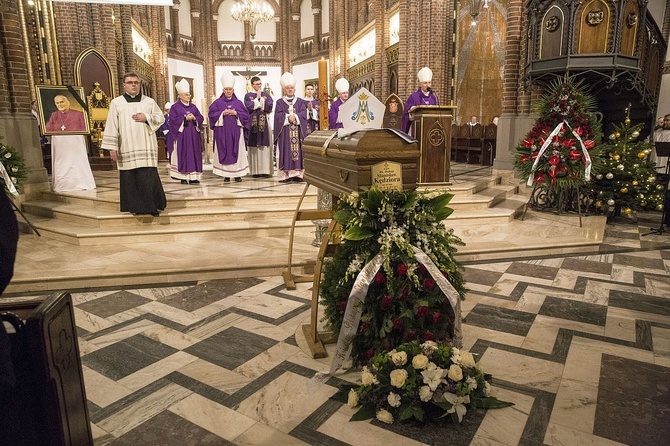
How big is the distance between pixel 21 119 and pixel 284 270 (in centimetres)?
548

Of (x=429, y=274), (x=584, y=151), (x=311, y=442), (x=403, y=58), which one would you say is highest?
(x=403, y=58)

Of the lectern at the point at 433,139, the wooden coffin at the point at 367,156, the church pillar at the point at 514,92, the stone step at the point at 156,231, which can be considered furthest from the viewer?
the church pillar at the point at 514,92

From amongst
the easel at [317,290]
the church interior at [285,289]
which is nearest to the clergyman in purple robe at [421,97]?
the church interior at [285,289]

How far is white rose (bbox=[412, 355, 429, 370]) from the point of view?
225cm

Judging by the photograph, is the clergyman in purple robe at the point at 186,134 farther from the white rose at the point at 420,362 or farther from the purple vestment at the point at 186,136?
the white rose at the point at 420,362

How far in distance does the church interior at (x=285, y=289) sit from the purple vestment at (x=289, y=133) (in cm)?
52

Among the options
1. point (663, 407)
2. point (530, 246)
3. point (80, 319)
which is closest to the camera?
point (663, 407)

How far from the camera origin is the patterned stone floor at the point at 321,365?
2186 mm

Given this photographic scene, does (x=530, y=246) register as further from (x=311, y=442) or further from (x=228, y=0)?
(x=228, y=0)

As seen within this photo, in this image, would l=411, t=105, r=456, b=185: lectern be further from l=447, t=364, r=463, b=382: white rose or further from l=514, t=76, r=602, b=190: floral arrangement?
l=447, t=364, r=463, b=382: white rose

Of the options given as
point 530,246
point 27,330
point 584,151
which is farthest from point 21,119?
point 584,151

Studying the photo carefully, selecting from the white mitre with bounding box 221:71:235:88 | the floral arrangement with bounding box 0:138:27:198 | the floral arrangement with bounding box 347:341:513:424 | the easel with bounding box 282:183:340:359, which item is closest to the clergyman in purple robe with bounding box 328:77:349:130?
the white mitre with bounding box 221:71:235:88

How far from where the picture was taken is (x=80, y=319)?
11.7ft

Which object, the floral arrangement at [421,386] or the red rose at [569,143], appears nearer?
the floral arrangement at [421,386]
